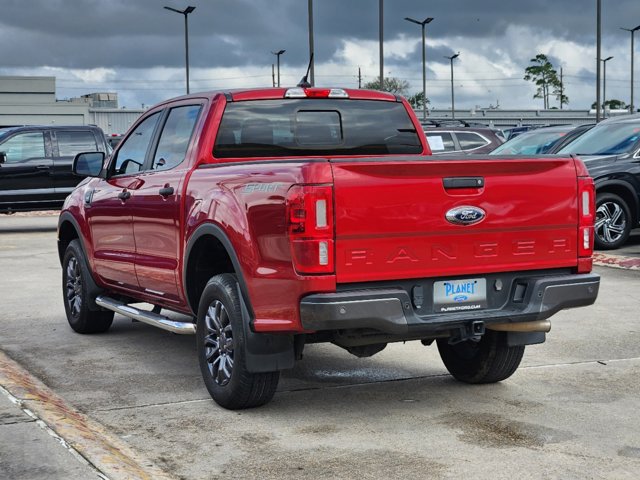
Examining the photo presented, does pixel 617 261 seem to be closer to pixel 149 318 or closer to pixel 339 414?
pixel 149 318

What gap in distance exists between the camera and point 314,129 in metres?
7.22

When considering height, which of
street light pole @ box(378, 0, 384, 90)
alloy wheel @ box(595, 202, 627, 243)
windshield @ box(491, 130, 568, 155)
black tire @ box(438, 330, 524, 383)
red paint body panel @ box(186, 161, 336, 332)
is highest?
street light pole @ box(378, 0, 384, 90)

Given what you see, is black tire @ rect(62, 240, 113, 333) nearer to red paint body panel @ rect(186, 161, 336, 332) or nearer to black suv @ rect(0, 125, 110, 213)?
red paint body panel @ rect(186, 161, 336, 332)

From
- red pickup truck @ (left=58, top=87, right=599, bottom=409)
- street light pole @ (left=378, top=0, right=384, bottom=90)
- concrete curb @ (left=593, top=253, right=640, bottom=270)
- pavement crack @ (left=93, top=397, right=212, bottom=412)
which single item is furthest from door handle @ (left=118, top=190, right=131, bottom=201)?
street light pole @ (left=378, top=0, right=384, bottom=90)

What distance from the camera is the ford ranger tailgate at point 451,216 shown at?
18.1 ft

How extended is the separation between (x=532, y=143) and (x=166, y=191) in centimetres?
1360

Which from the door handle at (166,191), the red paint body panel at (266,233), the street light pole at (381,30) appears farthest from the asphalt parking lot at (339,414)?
the street light pole at (381,30)

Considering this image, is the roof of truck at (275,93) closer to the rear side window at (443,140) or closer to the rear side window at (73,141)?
the rear side window at (443,140)

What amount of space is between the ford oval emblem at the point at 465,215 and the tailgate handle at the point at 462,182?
0.12m

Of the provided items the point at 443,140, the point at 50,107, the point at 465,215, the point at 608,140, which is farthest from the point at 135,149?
the point at 50,107

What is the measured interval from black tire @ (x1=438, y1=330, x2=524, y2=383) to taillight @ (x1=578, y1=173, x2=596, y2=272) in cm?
76

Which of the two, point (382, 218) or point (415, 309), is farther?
point (415, 309)

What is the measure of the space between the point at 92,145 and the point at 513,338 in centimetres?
1578

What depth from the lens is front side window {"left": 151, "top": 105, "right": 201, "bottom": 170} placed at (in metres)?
7.22
